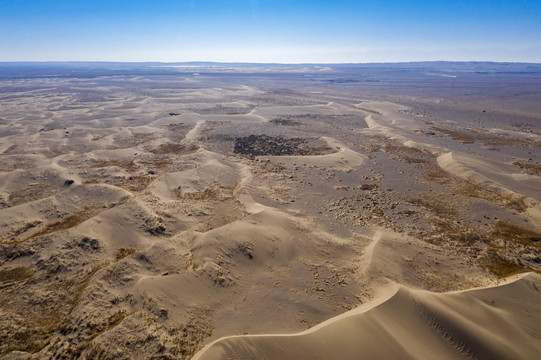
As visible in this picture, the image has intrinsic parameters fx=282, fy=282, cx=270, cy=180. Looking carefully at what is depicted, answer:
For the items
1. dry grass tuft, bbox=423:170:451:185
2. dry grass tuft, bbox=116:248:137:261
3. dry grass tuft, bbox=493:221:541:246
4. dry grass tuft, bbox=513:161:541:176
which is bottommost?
dry grass tuft, bbox=493:221:541:246

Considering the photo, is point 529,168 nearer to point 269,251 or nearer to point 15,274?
point 269,251

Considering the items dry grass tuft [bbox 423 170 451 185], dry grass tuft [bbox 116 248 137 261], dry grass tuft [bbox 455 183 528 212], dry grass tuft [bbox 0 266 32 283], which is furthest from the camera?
dry grass tuft [bbox 423 170 451 185]

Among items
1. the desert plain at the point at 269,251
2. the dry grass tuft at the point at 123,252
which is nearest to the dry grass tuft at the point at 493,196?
the desert plain at the point at 269,251

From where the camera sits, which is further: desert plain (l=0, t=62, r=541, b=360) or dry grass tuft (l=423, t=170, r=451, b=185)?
dry grass tuft (l=423, t=170, r=451, b=185)

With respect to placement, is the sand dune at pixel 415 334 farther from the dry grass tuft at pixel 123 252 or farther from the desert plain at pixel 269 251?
the dry grass tuft at pixel 123 252

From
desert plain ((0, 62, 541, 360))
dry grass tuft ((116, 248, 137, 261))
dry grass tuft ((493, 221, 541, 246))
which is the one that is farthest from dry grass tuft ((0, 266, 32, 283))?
dry grass tuft ((493, 221, 541, 246))

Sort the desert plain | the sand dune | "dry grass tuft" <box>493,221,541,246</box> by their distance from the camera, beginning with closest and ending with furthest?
the sand dune
the desert plain
"dry grass tuft" <box>493,221,541,246</box>

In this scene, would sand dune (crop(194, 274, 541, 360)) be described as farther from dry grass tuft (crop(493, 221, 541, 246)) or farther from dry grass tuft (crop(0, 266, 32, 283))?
dry grass tuft (crop(0, 266, 32, 283))

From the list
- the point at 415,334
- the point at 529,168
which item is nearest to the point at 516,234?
the point at 415,334

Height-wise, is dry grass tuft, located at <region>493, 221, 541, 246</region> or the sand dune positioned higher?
the sand dune
